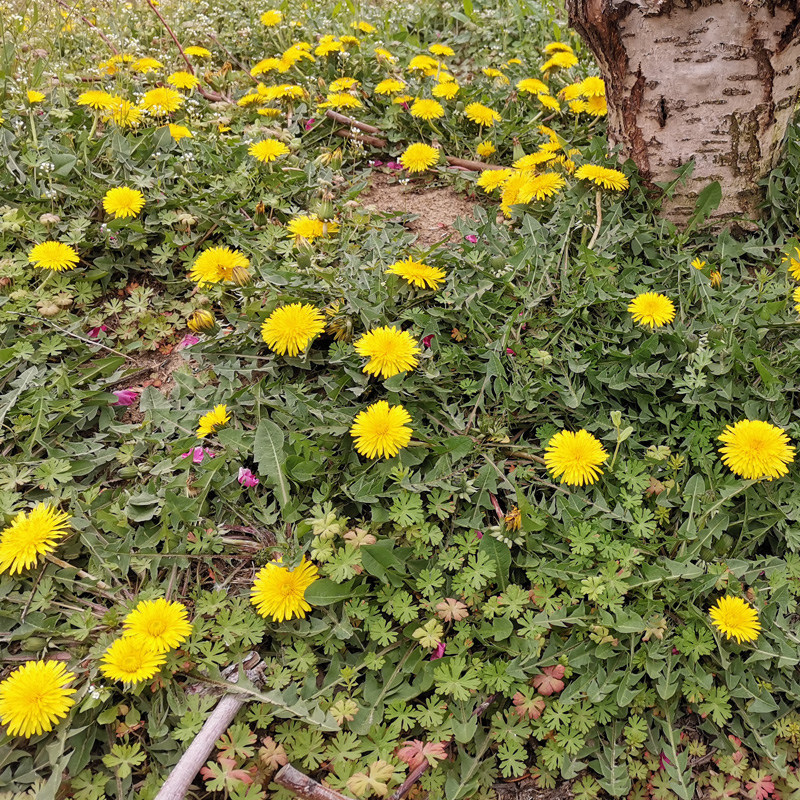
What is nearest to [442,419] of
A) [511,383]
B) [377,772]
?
[511,383]

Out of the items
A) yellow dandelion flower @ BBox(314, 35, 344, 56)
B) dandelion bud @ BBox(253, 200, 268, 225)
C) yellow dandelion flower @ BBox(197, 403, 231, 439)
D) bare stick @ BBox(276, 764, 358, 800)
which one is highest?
yellow dandelion flower @ BBox(314, 35, 344, 56)

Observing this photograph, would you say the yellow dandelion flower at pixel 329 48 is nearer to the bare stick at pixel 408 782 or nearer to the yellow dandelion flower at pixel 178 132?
the yellow dandelion flower at pixel 178 132

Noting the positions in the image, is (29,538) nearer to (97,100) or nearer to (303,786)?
(303,786)

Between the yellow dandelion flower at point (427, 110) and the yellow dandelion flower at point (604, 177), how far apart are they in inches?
43.1

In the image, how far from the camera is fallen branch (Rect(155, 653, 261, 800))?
1497 millimetres

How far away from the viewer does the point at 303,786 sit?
151 cm

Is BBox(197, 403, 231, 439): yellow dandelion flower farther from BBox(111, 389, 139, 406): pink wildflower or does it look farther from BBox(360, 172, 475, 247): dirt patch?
BBox(360, 172, 475, 247): dirt patch

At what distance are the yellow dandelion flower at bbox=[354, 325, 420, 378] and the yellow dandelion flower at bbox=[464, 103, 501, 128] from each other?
1.77m

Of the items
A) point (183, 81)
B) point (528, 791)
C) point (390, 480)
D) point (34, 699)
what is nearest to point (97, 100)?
point (183, 81)

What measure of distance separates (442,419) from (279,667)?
2.95 ft

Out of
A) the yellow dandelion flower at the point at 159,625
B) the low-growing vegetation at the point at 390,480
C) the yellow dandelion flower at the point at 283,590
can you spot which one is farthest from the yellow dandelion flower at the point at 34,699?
the yellow dandelion flower at the point at 283,590

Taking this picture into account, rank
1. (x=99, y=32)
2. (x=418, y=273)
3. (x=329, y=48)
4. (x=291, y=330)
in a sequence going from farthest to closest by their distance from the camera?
(x=99, y=32) → (x=329, y=48) → (x=418, y=273) → (x=291, y=330)

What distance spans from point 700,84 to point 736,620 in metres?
1.85

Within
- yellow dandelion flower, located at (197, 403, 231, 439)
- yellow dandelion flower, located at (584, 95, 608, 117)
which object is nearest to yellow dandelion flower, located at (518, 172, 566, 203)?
yellow dandelion flower, located at (584, 95, 608, 117)
